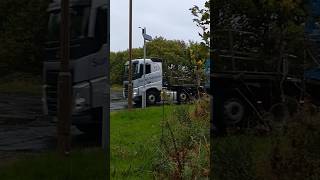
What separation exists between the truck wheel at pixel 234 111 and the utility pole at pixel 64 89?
110 cm

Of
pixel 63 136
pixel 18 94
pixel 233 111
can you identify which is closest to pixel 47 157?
pixel 63 136

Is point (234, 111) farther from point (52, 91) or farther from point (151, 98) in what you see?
point (151, 98)

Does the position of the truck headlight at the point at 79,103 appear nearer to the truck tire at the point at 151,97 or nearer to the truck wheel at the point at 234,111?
the truck wheel at the point at 234,111

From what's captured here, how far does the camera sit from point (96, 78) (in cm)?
372

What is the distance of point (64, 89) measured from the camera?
12.1 ft

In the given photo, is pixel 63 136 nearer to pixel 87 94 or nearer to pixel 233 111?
pixel 87 94

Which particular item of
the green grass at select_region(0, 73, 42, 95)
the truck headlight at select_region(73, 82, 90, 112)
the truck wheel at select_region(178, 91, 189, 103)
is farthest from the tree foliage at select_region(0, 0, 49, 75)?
the truck wheel at select_region(178, 91, 189, 103)

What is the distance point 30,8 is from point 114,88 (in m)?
1.38

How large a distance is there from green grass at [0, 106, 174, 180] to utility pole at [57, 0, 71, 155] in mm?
139

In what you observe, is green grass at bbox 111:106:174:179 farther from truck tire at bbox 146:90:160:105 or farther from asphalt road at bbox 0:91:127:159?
asphalt road at bbox 0:91:127:159

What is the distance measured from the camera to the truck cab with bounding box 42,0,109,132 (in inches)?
145

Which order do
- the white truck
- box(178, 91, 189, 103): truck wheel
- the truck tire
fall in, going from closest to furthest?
the white truck → box(178, 91, 189, 103): truck wheel → the truck tire

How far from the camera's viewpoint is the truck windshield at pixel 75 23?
3.69 m

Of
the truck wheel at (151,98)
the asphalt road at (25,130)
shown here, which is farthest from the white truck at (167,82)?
the asphalt road at (25,130)
